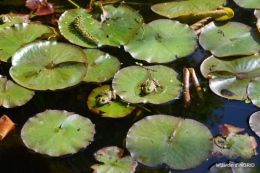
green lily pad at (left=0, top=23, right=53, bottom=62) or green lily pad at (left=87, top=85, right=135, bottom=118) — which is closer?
green lily pad at (left=87, top=85, right=135, bottom=118)

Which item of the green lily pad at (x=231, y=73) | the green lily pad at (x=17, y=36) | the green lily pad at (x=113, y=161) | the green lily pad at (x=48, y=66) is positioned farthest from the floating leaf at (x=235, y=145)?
the green lily pad at (x=17, y=36)

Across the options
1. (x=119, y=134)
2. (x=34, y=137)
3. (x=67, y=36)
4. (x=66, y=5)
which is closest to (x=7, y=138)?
(x=34, y=137)

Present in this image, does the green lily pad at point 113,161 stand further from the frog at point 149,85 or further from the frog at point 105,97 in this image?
the frog at point 149,85

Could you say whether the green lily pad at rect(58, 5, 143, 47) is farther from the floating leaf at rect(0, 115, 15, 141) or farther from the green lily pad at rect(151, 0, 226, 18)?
the floating leaf at rect(0, 115, 15, 141)

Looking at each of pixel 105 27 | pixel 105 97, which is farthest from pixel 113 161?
pixel 105 27

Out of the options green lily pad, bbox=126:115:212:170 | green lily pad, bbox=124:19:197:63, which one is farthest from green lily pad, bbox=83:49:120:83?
green lily pad, bbox=126:115:212:170

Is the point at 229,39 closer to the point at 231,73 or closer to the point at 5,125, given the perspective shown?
the point at 231,73
